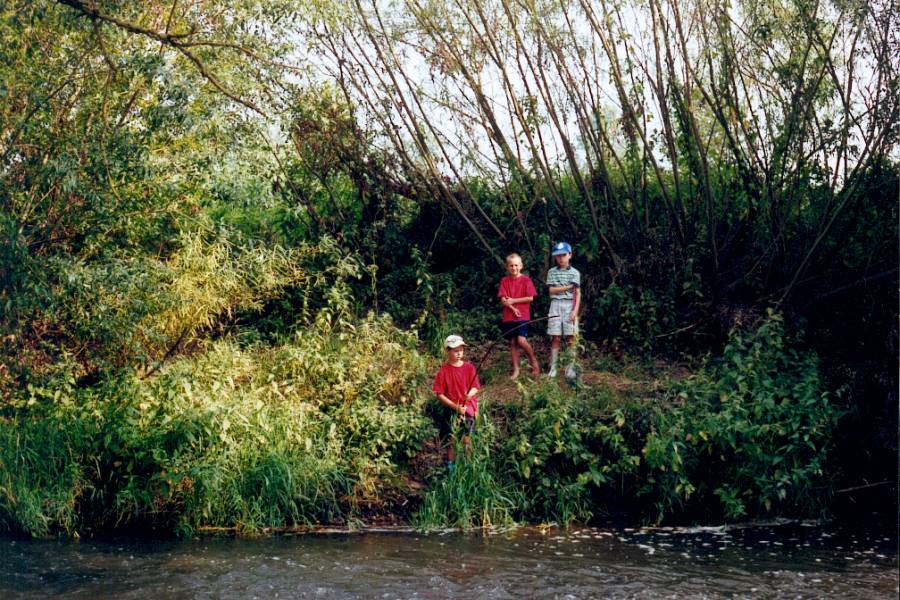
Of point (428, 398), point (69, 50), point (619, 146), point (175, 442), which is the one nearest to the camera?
point (175, 442)

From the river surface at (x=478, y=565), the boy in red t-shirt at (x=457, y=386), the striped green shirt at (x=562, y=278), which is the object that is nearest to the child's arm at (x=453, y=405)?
the boy in red t-shirt at (x=457, y=386)

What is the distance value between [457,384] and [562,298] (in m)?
1.85

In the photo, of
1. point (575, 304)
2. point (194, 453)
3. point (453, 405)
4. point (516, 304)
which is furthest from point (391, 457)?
point (575, 304)

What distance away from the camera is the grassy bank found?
26.2 feet

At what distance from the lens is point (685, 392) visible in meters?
8.97

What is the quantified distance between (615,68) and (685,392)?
3347mm

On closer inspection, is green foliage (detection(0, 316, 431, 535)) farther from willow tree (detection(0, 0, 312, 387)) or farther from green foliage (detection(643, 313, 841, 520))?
green foliage (detection(643, 313, 841, 520))

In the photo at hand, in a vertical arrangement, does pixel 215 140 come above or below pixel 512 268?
above

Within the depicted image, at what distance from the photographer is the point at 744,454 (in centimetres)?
830

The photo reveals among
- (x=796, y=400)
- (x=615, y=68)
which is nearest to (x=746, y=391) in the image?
(x=796, y=400)

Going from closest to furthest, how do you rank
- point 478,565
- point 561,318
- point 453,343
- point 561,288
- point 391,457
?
point 478,565, point 453,343, point 391,457, point 561,288, point 561,318

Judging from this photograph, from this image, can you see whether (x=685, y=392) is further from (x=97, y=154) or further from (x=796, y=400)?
(x=97, y=154)

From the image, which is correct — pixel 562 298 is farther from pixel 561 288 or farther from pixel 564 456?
pixel 564 456

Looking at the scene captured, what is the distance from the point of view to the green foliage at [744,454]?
8133 millimetres
